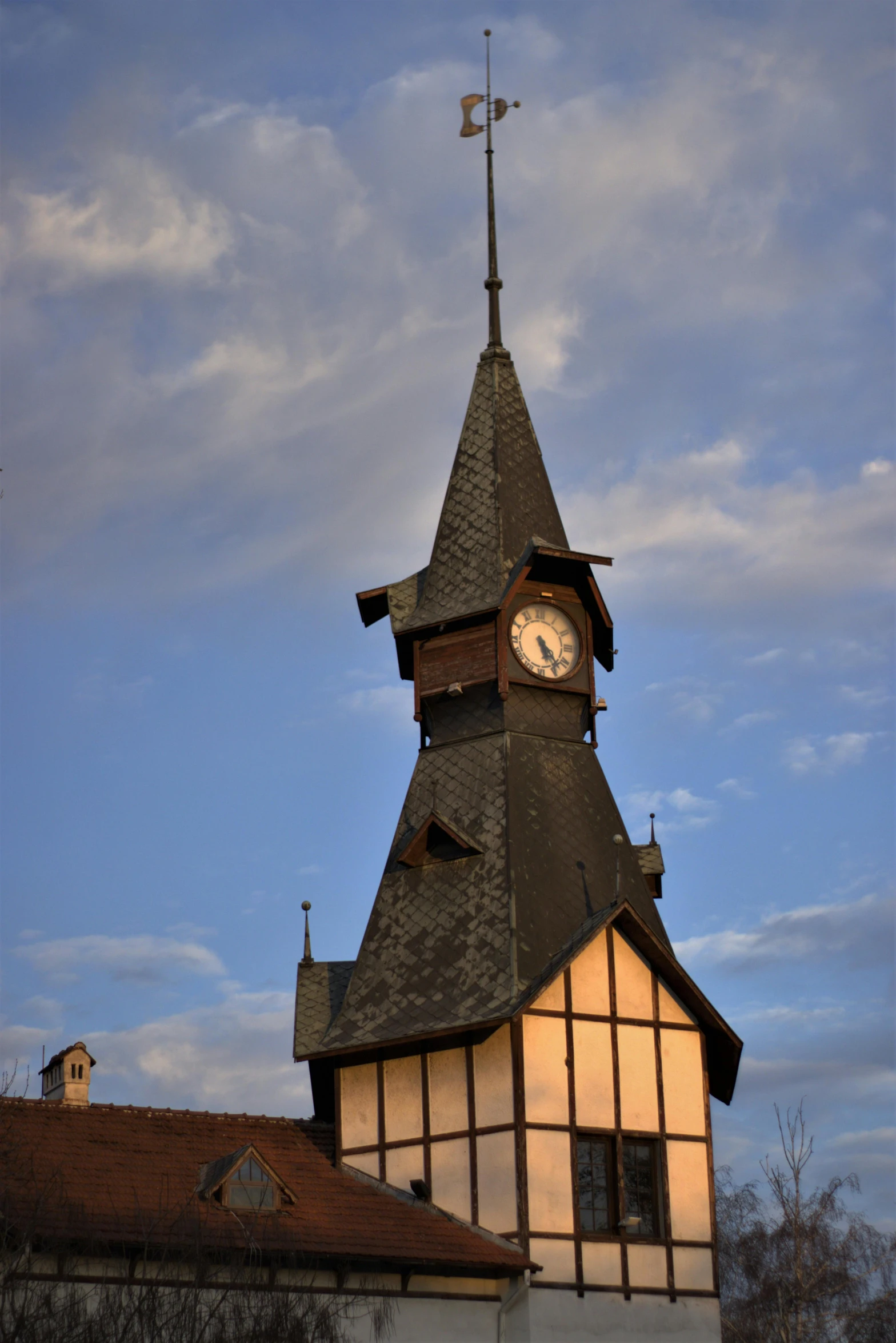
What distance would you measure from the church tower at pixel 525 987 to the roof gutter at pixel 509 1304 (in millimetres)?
269

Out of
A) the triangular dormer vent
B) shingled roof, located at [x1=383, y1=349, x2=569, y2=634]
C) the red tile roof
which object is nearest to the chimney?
the red tile roof

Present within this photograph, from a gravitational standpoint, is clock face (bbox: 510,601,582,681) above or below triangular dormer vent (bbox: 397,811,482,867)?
above

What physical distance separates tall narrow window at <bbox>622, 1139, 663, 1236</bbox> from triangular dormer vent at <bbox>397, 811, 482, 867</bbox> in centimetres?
556

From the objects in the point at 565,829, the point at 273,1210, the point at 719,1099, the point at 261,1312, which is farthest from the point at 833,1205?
the point at 261,1312

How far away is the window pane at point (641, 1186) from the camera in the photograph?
31.0 metres

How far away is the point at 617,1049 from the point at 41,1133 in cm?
879

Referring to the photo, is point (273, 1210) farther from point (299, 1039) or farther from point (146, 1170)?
point (299, 1039)

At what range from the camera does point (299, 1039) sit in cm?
3309

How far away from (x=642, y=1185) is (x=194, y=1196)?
704 centimetres

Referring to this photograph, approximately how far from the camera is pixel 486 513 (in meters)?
37.6

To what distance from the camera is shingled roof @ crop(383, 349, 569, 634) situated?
120 feet

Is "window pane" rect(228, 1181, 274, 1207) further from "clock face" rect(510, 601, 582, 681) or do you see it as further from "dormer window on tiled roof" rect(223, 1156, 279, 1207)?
"clock face" rect(510, 601, 582, 681)

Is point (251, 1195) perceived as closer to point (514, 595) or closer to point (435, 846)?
point (435, 846)

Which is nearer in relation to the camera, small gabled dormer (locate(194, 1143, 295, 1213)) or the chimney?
small gabled dormer (locate(194, 1143, 295, 1213))
